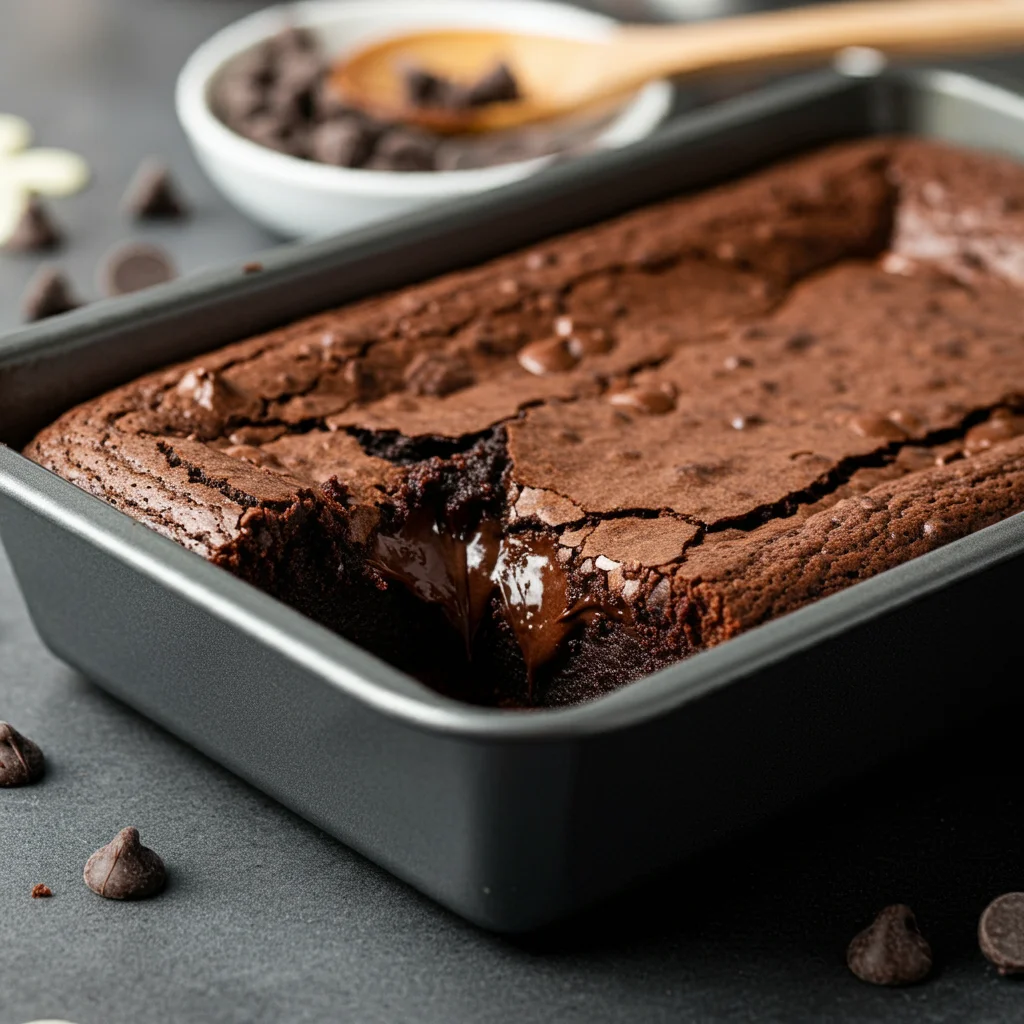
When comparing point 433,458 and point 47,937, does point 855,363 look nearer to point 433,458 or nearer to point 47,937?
point 433,458

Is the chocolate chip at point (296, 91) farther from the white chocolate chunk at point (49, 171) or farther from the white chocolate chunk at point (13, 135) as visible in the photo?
the white chocolate chunk at point (13, 135)

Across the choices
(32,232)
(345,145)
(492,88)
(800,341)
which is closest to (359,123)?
(345,145)

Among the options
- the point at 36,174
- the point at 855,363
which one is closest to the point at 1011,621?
the point at 855,363

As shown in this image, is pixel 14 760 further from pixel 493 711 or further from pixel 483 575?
pixel 493 711

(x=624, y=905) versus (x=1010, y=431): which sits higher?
(x=1010, y=431)

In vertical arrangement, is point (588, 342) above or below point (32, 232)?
above

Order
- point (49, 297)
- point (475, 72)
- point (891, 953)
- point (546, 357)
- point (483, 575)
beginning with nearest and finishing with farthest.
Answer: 1. point (891, 953)
2. point (483, 575)
3. point (546, 357)
4. point (49, 297)
5. point (475, 72)
